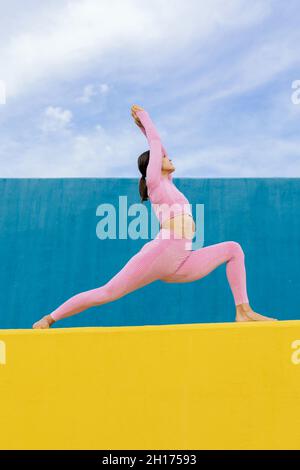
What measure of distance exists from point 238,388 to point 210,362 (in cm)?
19

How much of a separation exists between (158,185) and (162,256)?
41 cm

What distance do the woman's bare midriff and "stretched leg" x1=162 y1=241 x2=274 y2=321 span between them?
0.40 feet

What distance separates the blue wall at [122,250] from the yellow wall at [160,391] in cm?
298

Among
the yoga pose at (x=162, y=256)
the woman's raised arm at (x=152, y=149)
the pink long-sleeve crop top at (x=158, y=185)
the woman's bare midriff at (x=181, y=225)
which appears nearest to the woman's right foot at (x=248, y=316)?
the yoga pose at (x=162, y=256)

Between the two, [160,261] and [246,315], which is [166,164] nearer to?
[160,261]

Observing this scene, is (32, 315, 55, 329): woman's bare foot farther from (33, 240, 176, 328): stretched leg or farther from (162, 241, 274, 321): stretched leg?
(162, 241, 274, 321): stretched leg

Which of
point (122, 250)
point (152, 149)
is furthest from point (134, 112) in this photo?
point (122, 250)

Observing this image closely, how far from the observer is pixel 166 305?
5.66 metres

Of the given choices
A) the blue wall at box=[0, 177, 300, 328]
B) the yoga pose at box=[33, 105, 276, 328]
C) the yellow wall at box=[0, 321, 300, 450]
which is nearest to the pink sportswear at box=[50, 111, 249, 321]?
the yoga pose at box=[33, 105, 276, 328]

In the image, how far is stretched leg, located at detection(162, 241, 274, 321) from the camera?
2928 mm

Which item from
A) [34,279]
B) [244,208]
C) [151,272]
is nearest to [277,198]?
[244,208]

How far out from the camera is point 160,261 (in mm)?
2850

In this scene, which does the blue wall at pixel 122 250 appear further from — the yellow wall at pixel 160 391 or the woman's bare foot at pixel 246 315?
the yellow wall at pixel 160 391
